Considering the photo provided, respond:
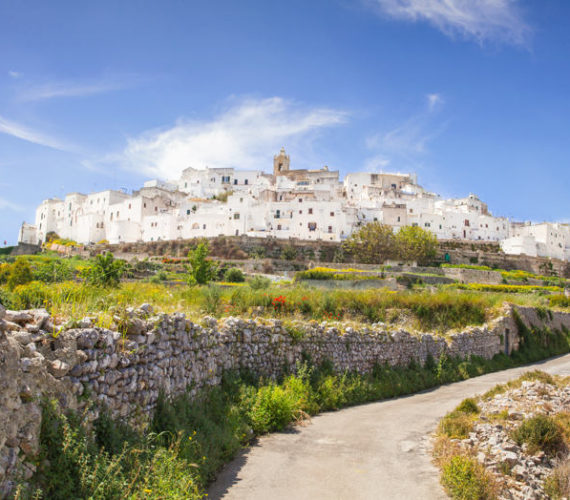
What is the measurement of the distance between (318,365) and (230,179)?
82920mm

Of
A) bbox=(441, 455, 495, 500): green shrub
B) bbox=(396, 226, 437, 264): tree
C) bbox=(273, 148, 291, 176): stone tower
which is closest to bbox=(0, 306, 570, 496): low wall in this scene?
bbox=(441, 455, 495, 500): green shrub

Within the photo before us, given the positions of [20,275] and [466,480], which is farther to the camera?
[20,275]

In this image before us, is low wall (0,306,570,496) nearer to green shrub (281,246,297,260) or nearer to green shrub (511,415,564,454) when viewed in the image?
green shrub (511,415,564,454)

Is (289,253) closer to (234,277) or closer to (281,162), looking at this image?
(234,277)

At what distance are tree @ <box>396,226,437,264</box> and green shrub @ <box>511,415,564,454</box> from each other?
49972mm

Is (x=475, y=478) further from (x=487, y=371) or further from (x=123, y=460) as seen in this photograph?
(x=487, y=371)

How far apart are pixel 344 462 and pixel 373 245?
170 feet

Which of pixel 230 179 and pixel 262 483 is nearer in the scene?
pixel 262 483

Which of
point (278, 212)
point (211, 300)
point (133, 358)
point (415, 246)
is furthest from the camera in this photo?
point (278, 212)

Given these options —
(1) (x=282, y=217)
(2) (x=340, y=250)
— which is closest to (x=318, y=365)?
(2) (x=340, y=250)

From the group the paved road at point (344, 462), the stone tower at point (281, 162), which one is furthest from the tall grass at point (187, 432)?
the stone tower at point (281, 162)

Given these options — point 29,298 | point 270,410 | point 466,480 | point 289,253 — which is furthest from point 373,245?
point 29,298

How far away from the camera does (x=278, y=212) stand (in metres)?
71.6

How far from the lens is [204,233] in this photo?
7038 cm
